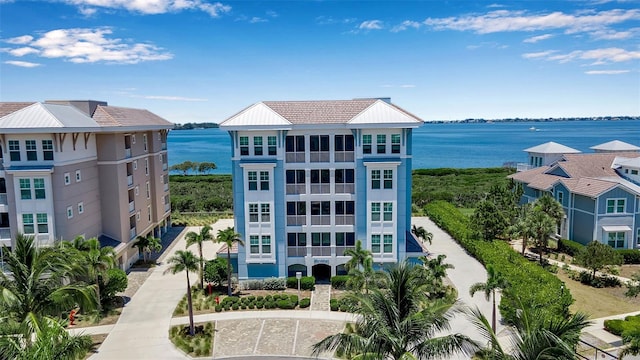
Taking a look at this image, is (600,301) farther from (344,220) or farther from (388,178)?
(344,220)

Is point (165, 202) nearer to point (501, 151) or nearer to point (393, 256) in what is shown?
point (393, 256)

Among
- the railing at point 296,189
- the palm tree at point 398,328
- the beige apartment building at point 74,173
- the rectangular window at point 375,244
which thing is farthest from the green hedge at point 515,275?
the beige apartment building at point 74,173

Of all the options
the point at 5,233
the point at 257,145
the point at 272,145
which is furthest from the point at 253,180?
the point at 5,233

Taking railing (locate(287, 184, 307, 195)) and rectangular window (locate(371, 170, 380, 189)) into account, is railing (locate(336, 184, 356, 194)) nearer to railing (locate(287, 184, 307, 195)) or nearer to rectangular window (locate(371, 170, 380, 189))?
rectangular window (locate(371, 170, 380, 189))

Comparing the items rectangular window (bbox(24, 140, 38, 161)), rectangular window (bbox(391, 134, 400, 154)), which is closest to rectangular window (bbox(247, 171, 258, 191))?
rectangular window (bbox(391, 134, 400, 154))

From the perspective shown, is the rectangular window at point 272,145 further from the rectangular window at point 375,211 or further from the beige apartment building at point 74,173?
the beige apartment building at point 74,173

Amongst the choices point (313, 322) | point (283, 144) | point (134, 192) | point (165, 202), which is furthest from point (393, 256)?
point (165, 202)
